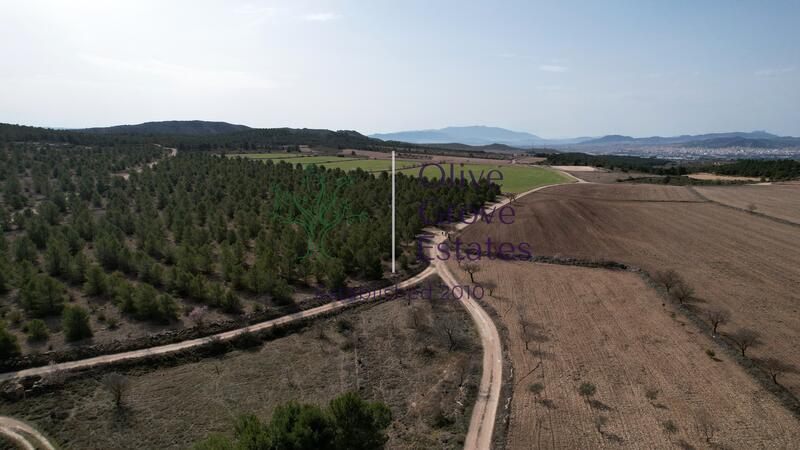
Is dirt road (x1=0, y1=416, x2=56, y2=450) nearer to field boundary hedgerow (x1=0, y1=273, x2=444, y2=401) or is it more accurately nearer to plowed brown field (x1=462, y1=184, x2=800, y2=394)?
field boundary hedgerow (x1=0, y1=273, x2=444, y2=401)

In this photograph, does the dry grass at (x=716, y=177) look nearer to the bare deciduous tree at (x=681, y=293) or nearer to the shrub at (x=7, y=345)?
the bare deciduous tree at (x=681, y=293)

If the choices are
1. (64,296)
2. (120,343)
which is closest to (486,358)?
(120,343)

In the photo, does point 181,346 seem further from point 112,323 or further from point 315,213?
point 315,213

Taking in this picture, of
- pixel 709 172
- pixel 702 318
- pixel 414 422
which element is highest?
pixel 709 172

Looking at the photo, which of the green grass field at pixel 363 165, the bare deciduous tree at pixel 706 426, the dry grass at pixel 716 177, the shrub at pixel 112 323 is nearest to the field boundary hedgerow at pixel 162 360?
the shrub at pixel 112 323

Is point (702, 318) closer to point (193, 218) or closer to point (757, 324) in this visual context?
point (757, 324)

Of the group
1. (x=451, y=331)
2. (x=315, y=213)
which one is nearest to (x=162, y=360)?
(x=451, y=331)
